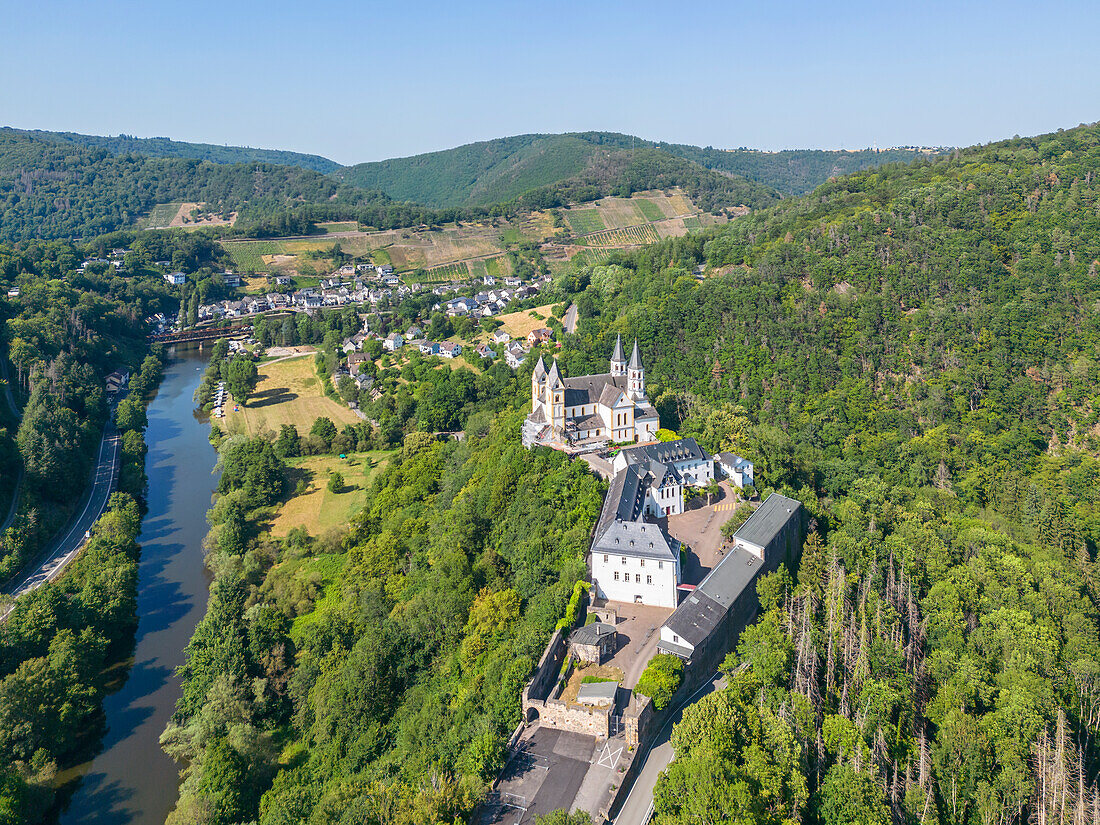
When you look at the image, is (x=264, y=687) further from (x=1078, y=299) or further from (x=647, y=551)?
(x=1078, y=299)

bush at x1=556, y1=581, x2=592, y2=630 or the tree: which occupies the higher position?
bush at x1=556, y1=581, x2=592, y2=630

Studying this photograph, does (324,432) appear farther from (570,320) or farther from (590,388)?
(570,320)

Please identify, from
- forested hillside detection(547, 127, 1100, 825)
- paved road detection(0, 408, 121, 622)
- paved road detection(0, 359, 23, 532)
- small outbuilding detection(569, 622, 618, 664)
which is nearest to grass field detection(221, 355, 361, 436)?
paved road detection(0, 408, 121, 622)

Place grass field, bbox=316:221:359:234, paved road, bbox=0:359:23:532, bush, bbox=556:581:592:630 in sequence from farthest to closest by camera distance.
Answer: grass field, bbox=316:221:359:234 < paved road, bbox=0:359:23:532 < bush, bbox=556:581:592:630

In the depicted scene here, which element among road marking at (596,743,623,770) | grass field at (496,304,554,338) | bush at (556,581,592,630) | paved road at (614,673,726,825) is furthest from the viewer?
grass field at (496,304,554,338)

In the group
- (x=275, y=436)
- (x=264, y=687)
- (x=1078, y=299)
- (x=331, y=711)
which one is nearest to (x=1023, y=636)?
(x=331, y=711)

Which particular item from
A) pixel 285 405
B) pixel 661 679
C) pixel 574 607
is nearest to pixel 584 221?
pixel 285 405

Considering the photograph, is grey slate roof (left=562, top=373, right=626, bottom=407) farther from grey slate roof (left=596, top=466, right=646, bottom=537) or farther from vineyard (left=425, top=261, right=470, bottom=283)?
vineyard (left=425, top=261, right=470, bottom=283)
